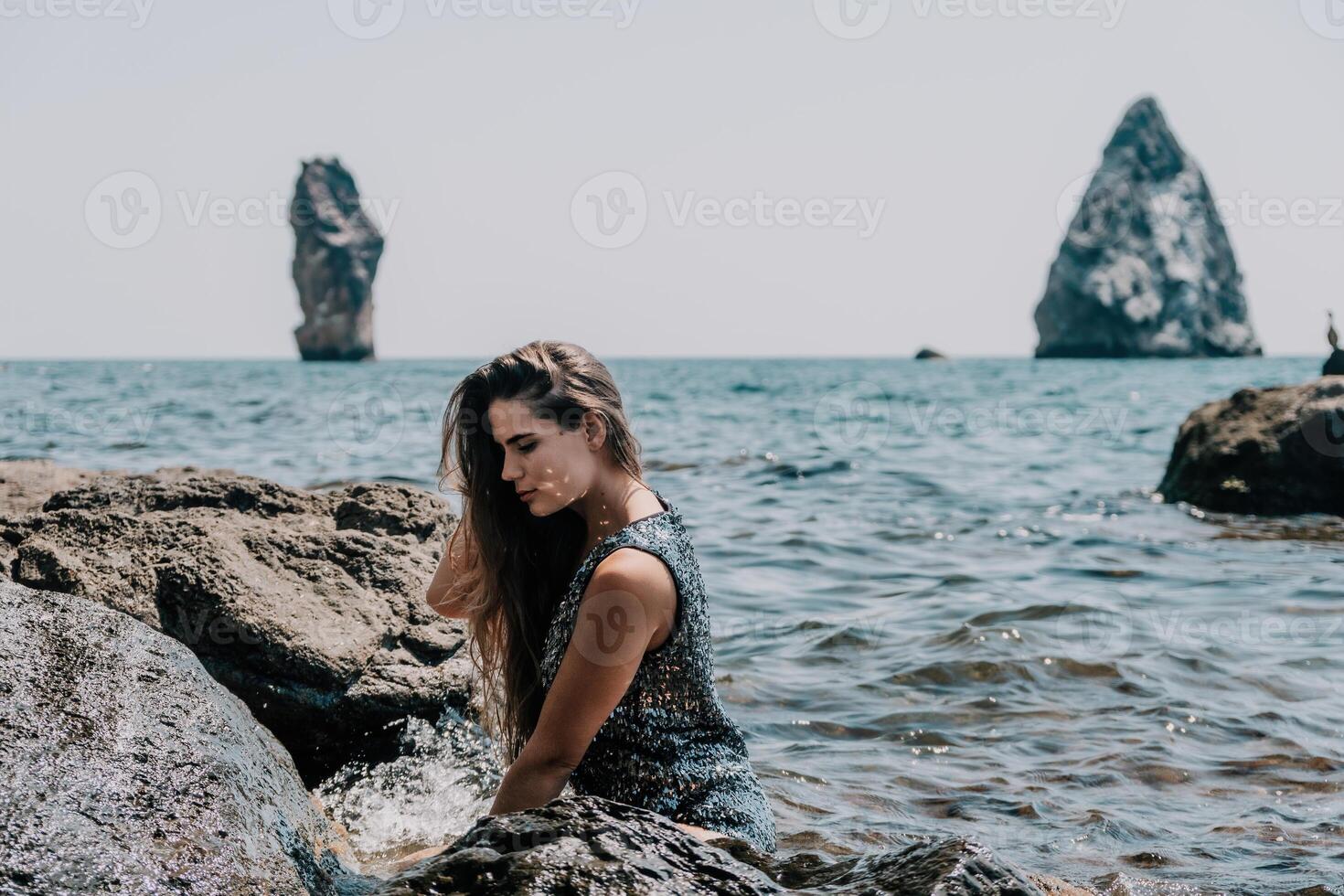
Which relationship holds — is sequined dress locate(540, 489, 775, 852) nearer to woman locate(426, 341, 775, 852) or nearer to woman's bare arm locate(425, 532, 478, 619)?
woman locate(426, 341, 775, 852)

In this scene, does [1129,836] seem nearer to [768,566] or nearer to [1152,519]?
[768,566]

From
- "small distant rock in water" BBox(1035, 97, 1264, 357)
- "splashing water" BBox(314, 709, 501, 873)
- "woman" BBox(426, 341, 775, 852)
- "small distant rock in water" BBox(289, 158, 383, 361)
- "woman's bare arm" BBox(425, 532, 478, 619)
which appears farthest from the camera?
"small distant rock in water" BBox(289, 158, 383, 361)

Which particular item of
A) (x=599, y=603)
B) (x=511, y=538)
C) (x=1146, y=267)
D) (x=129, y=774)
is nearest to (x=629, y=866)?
(x=599, y=603)

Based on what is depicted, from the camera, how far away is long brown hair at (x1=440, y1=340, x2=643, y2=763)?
296 centimetres

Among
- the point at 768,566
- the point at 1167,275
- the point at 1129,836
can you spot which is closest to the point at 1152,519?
the point at 768,566

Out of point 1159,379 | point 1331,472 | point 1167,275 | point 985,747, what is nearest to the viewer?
point 985,747

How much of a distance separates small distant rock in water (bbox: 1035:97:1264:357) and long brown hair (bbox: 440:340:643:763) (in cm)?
8248

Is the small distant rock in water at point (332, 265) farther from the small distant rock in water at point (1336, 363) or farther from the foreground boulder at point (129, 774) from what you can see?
the foreground boulder at point (129, 774)

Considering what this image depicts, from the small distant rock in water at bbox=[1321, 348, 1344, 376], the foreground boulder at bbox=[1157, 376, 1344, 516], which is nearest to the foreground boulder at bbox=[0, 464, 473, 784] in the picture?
the foreground boulder at bbox=[1157, 376, 1344, 516]

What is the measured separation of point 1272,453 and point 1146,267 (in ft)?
259

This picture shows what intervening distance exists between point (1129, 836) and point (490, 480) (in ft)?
8.58

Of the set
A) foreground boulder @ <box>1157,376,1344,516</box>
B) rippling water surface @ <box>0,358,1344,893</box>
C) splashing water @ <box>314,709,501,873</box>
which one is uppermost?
foreground boulder @ <box>1157,376,1344,516</box>

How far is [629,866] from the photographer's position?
77.5 inches

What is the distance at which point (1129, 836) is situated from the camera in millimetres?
4125
